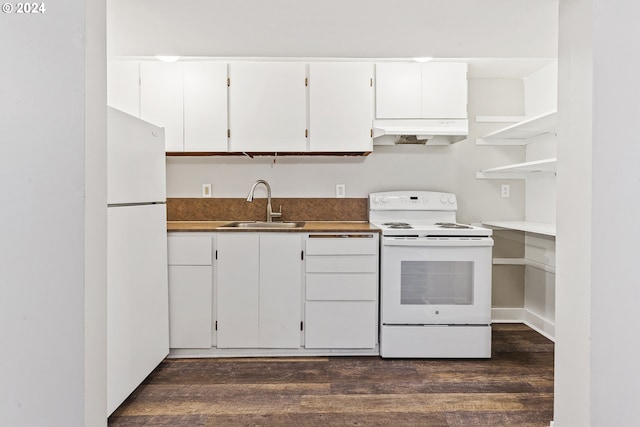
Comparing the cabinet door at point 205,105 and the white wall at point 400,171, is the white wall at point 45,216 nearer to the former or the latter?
the cabinet door at point 205,105

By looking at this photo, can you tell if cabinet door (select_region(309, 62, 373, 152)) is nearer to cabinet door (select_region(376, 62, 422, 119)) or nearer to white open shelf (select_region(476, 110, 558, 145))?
cabinet door (select_region(376, 62, 422, 119))

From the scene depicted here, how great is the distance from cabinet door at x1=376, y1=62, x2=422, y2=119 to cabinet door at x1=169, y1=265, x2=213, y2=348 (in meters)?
1.74

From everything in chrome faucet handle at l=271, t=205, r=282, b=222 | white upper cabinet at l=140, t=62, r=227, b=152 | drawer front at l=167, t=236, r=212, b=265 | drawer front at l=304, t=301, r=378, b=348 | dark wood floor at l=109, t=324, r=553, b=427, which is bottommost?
dark wood floor at l=109, t=324, r=553, b=427

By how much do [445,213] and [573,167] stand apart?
1.76 metres

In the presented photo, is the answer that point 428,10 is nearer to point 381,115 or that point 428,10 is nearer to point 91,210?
point 381,115

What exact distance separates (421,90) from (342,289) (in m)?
1.59

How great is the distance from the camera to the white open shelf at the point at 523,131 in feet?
8.38

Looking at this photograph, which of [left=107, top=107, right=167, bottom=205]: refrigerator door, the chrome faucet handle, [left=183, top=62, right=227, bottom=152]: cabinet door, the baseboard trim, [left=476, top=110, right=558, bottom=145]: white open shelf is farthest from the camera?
the baseboard trim

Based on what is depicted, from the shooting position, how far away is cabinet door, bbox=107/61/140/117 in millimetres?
2939

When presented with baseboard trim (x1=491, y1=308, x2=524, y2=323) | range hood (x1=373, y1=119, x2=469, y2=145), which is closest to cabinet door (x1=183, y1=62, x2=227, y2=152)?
range hood (x1=373, y1=119, x2=469, y2=145)

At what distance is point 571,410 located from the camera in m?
1.59

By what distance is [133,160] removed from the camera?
2.14m

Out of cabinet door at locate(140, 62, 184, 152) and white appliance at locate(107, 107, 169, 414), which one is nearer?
white appliance at locate(107, 107, 169, 414)

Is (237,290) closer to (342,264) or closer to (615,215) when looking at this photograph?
(342,264)
